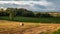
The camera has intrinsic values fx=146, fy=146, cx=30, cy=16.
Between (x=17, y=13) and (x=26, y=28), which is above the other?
(x=17, y=13)

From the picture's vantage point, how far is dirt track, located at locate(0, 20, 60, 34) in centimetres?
229

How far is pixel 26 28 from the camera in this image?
235 cm

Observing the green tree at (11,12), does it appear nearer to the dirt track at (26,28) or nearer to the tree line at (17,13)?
the tree line at (17,13)

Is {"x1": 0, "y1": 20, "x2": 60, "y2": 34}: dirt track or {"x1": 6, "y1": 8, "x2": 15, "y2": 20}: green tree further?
{"x1": 6, "y1": 8, "x2": 15, "y2": 20}: green tree

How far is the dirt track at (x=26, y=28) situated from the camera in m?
2.29

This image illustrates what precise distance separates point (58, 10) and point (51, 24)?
294mm

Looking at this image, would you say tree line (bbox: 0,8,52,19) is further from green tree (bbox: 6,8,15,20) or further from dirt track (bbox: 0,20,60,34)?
dirt track (bbox: 0,20,60,34)

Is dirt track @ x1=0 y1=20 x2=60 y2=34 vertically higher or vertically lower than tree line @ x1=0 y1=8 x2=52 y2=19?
lower

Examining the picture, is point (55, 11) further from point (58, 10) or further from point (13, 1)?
point (13, 1)

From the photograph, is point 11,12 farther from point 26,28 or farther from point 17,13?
point 26,28

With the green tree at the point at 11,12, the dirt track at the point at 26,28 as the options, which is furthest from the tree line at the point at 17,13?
the dirt track at the point at 26,28

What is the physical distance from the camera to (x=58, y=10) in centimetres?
253

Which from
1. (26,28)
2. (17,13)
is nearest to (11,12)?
(17,13)

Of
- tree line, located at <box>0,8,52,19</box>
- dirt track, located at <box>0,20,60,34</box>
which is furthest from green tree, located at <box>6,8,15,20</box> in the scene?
dirt track, located at <box>0,20,60,34</box>
